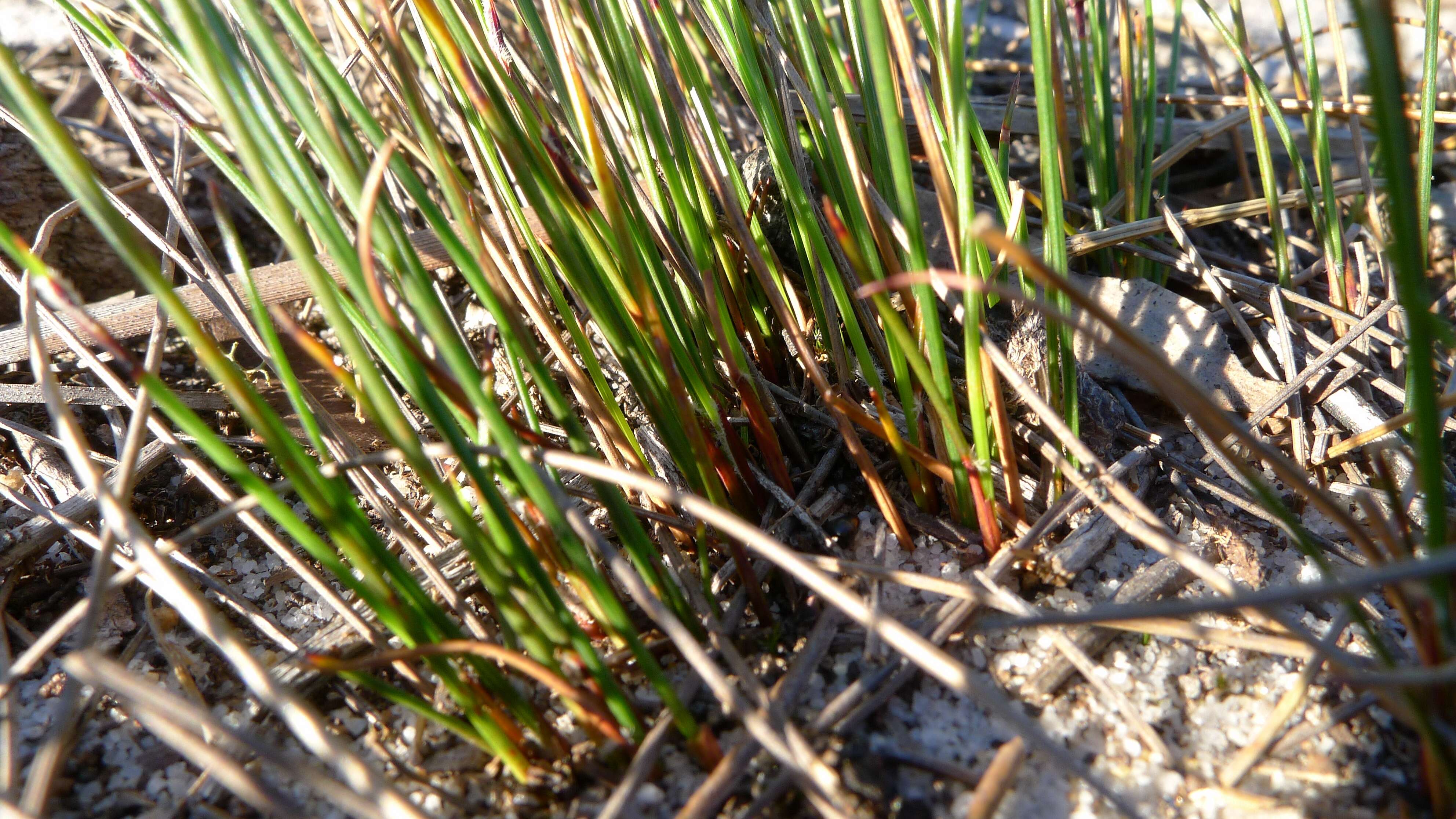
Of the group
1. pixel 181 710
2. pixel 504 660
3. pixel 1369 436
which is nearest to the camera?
pixel 181 710

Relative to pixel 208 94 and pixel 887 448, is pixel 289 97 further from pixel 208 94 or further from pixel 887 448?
pixel 887 448

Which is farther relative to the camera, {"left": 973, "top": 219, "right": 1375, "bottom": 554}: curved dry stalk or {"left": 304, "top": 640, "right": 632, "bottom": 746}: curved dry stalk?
{"left": 304, "top": 640, "right": 632, "bottom": 746}: curved dry stalk

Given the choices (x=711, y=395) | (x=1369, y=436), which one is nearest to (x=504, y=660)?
(x=711, y=395)

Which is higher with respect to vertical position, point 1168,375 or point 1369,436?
point 1168,375

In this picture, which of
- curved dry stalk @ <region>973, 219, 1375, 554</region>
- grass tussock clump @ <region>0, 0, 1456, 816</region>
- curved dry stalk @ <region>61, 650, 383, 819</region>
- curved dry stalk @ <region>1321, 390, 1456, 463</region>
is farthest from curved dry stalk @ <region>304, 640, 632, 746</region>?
curved dry stalk @ <region>1321, 390, 1456, 463</region>

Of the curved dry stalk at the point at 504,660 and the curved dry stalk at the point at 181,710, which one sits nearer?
the curved dry stalk at the point at 181,710

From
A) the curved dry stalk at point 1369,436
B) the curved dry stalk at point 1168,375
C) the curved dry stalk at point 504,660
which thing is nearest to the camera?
the curved dry stalk at point 1168,375

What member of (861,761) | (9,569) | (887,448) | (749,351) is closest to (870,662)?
(861,761)

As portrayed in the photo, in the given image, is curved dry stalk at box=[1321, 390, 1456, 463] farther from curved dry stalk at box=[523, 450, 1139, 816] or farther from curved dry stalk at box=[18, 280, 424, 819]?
curved dry stalk at box=[18, 280, 424, 819]

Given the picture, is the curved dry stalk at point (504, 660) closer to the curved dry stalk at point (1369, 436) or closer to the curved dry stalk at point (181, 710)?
the curved dry stalk at point (181, 710)

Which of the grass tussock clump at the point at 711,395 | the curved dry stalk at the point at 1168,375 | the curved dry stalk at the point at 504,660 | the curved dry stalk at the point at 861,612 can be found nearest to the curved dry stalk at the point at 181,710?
the grass tussock clump at the point at 711,395

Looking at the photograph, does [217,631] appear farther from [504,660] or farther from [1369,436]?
[1369,436]
